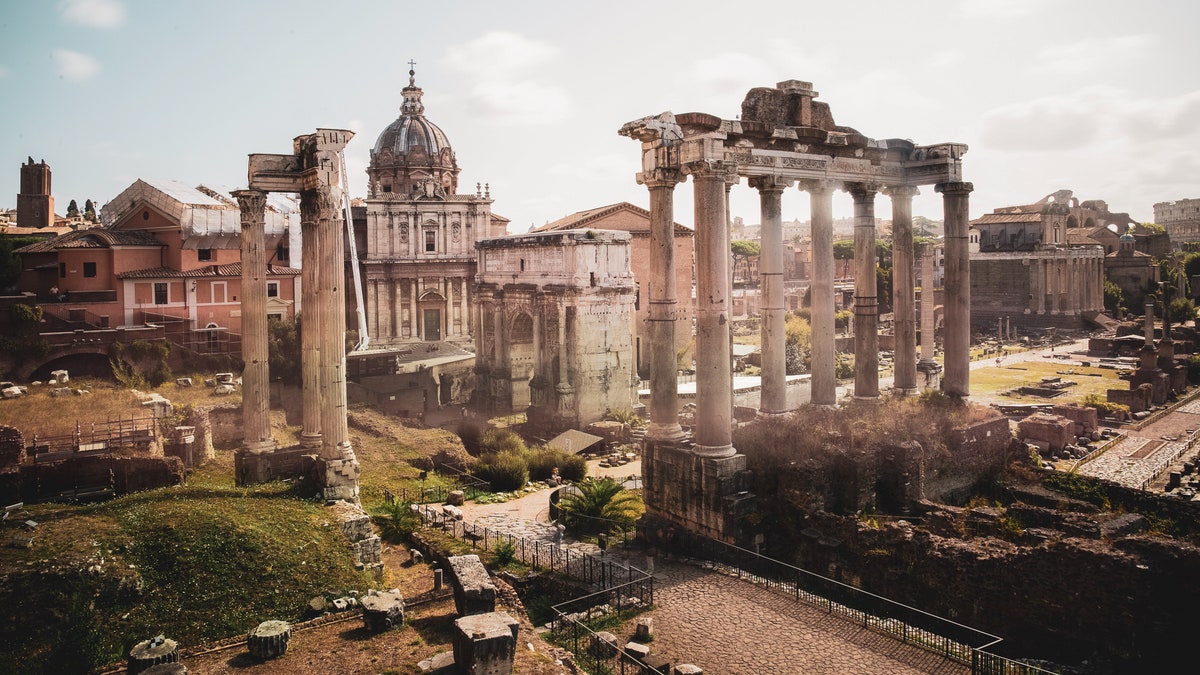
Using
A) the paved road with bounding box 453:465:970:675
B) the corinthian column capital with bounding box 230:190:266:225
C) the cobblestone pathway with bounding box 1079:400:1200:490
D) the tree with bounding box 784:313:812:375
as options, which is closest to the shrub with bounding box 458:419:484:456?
the corinthian column capital with bounding box 230:190:266:225

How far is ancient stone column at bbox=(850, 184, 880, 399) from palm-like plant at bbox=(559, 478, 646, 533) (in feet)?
19.3

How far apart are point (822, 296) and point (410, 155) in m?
35.8

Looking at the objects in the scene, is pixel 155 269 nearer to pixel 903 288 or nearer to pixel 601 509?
pixel 601 509

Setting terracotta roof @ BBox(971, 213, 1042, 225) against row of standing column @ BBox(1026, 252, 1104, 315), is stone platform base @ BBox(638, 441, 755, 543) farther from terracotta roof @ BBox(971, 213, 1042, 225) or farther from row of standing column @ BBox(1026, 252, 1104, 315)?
terracotta roof @ BBox(971, 213, 1042, 225)

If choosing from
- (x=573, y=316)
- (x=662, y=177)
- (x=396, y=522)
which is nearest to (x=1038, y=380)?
(x=573, y=316)

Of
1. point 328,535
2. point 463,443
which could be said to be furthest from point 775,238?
point 463,443

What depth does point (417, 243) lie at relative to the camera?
1861 inches

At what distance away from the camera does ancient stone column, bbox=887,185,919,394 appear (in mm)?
19969

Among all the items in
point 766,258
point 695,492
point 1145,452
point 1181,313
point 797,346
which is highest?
point 766,258

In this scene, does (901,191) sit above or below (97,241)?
below

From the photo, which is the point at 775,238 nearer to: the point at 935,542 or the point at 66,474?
the point at 935,542

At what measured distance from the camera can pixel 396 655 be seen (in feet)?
37.0

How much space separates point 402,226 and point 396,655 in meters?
37.9

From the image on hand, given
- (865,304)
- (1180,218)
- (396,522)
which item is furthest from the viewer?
(1180,218)
